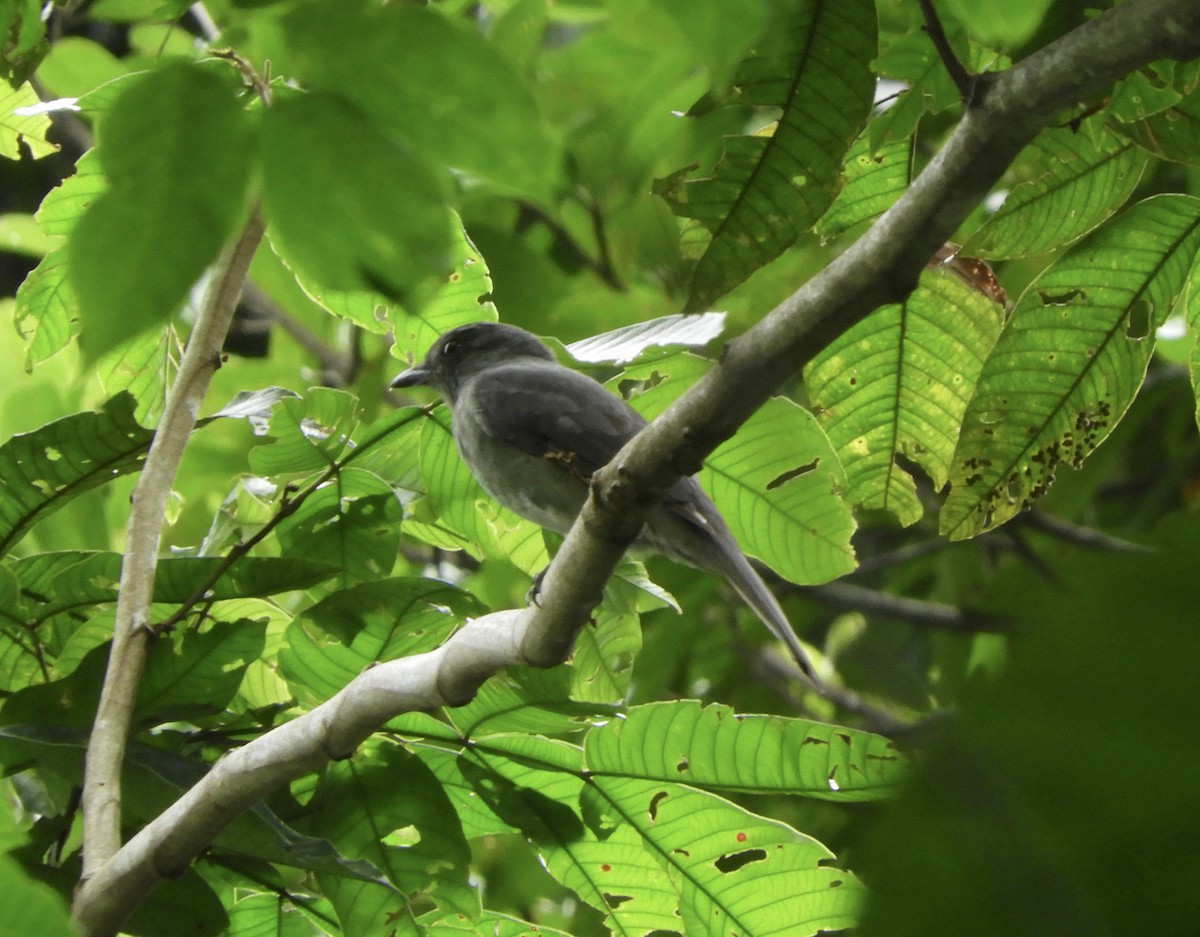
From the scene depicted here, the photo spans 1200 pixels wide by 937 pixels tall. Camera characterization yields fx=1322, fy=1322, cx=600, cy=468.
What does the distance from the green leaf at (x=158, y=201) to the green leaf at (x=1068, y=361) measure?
4.77 feet

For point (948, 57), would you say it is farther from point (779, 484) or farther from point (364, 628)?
point (364, 628)

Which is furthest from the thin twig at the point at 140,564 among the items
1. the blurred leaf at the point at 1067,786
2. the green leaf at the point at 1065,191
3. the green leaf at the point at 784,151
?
the blurred leaf at the point at 1067,786

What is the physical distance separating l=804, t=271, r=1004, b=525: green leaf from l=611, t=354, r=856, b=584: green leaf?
85 mm

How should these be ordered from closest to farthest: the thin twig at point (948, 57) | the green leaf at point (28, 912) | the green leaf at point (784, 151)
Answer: the green leaf at point (28, 912)
the thin twig at point (948, 57)
the green leaf at point (784, 151)

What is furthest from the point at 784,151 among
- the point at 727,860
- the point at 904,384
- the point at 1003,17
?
the point at 727,860

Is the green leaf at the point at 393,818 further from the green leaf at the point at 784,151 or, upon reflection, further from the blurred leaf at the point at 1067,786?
the blurred leaf at the point at 1067,786

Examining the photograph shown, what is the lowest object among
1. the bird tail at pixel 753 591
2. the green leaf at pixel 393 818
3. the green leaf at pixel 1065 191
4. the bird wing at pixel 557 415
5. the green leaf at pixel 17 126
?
the bird tail at pixel 753 591

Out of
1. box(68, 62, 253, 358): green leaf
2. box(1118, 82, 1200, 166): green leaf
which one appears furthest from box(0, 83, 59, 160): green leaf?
box(1118, 82, 1200, 166): green leaf

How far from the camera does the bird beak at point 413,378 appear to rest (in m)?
3.71

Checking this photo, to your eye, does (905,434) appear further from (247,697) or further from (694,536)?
(247,697)

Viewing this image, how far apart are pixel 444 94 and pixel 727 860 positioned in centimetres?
156

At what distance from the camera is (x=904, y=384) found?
231 centimetres

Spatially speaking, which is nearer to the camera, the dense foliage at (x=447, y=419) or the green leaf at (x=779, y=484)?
the dense foliage at (x=447, y=419)

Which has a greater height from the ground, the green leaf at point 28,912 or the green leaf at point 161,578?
the green leaf at point 28,912
